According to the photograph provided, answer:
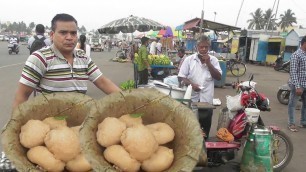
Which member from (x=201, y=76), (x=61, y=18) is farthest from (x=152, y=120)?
(x=201, y=76)

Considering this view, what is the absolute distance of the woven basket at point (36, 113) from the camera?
1.48 meters

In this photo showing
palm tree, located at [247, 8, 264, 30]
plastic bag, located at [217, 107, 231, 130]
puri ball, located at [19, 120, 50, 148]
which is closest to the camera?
puri ball, located at [19, 120, 50, 148]

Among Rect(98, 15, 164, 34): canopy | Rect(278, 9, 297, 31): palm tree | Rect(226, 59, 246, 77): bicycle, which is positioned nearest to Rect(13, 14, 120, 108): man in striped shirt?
Rect(98, 15, 164, 34): canopy

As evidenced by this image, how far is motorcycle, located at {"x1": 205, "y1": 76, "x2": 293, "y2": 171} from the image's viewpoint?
385 centimetres

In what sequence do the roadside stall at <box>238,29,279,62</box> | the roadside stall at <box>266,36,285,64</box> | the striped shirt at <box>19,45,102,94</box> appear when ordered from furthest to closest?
the roadside stall at <box>238,29,279,62</box>, the roadside stall at <box>266,36,285,64</box>, the striped shirt at <box>19,45,102,94</box>

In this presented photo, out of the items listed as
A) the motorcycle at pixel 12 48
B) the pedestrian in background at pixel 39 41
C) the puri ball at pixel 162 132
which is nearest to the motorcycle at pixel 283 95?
the pedestrian in background at pixel 39 41

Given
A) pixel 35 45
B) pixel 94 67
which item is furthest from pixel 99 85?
pixel 35 45

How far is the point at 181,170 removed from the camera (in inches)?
55.4

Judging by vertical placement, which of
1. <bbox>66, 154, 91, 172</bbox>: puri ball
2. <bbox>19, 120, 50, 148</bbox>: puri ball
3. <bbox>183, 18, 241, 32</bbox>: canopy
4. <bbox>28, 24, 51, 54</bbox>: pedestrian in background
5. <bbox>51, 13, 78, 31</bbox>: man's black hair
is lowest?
<bbox>66, 154, 91, 172</bbox>: puri ball

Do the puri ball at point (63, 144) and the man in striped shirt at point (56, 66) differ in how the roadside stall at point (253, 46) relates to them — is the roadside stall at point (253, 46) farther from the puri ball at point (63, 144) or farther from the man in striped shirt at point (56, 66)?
the puri ball at point (63, 144)

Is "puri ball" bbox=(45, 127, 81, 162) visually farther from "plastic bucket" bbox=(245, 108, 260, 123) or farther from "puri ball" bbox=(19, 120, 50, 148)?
"plastic bucket" bbox=(245, 108, 260, 123)

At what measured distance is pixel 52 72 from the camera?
2.11 meters

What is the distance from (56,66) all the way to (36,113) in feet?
1.69

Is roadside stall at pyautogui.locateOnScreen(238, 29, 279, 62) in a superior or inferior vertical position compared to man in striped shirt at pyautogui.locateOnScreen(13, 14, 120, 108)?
inferior
